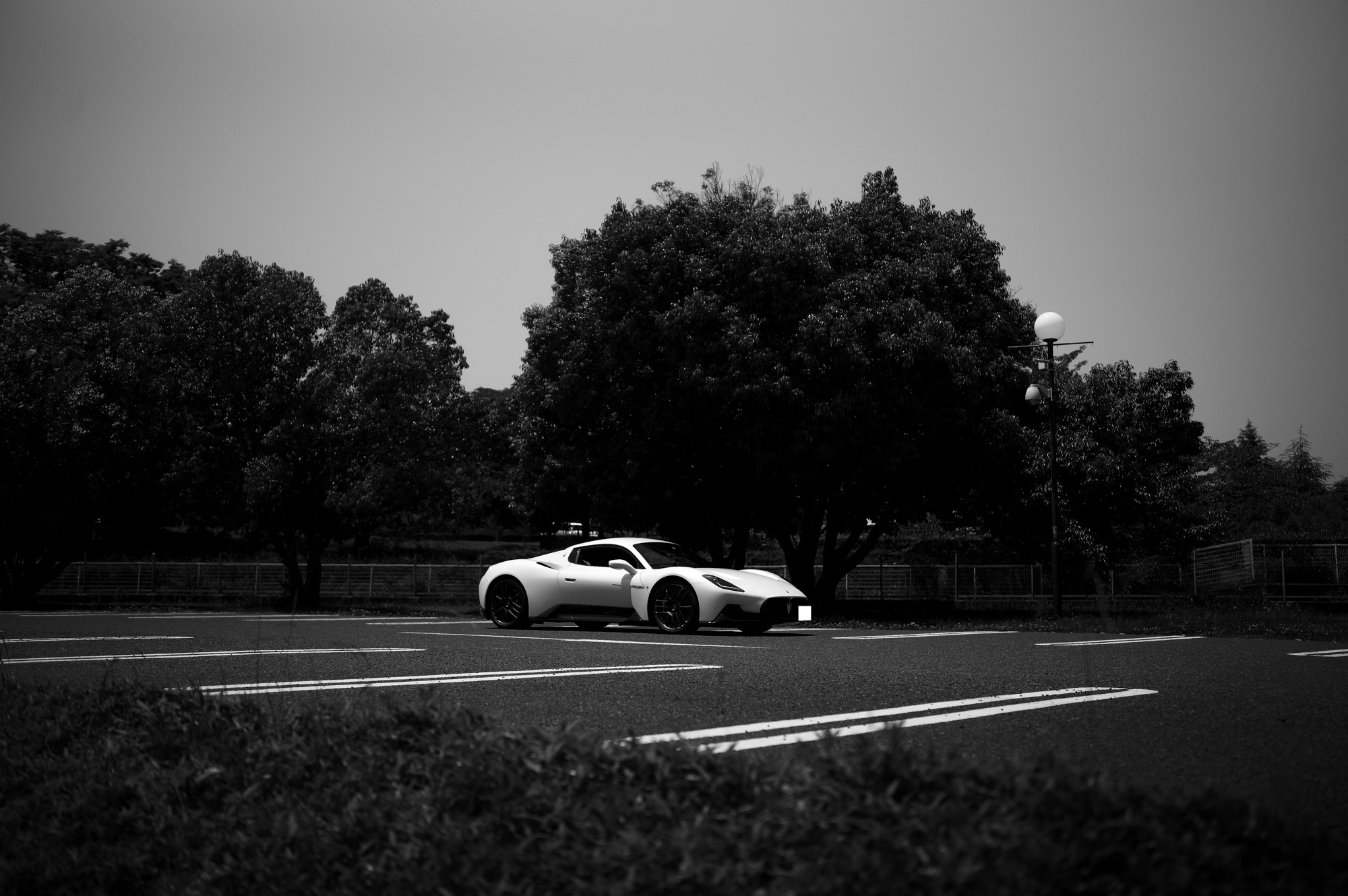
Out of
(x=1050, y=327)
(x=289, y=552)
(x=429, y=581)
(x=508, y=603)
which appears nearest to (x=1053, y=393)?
(x=1050, y=327)

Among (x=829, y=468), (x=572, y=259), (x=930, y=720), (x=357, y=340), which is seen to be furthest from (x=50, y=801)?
(x=357, y=340)

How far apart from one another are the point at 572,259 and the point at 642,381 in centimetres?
633

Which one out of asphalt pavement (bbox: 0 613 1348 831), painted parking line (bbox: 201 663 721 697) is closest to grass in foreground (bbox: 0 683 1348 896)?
asphalt pavement (bbox: 0 613 1348 831)

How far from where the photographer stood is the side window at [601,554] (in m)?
16.3

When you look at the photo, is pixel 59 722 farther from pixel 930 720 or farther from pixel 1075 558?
pixel 1075 558

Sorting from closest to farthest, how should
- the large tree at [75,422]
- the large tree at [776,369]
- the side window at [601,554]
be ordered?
the side window at [601,554]
the large tree at [776,369]
the large tree at [75,422]

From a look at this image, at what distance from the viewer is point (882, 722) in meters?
5.88

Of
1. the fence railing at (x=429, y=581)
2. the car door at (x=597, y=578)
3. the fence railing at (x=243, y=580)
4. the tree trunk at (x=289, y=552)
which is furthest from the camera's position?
the fence railing at (x=243, y=580)

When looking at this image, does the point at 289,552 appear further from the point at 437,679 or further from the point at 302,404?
the point at 437,679

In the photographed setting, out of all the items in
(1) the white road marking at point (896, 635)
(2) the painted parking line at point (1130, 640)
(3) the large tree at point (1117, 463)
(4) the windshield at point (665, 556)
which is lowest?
(1) the white road marking at point (896, 635)

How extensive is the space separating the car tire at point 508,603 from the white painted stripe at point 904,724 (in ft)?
34.1

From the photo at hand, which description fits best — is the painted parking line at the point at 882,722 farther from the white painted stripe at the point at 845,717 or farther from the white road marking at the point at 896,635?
the white road marking at the point at 896,635

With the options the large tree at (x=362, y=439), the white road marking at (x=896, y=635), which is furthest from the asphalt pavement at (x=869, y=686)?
the large tree at (x=362, y=439)

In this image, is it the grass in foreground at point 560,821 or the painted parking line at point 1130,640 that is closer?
the grass in foreground at point 560,821
